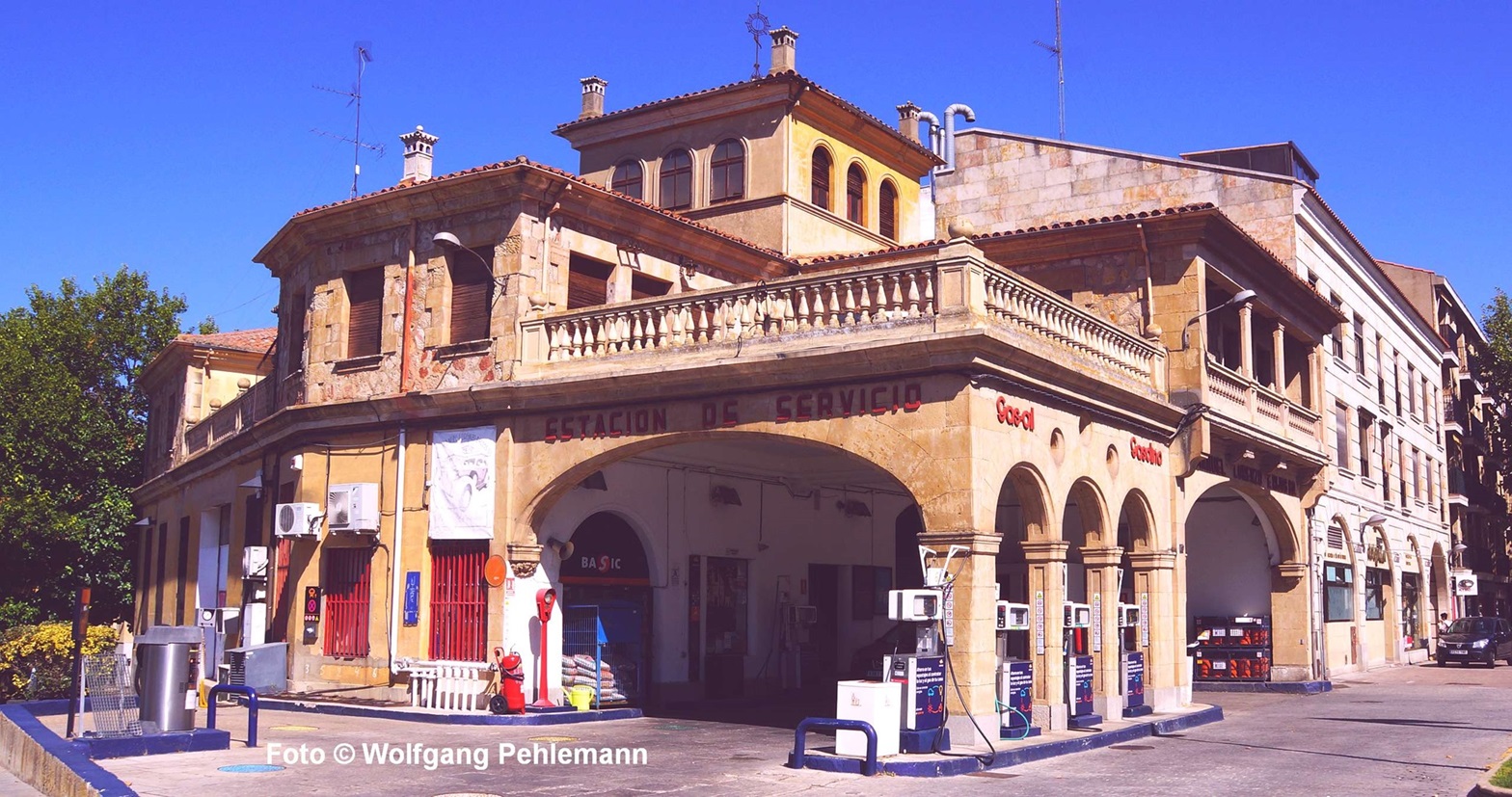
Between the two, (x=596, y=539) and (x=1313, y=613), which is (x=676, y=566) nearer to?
(x=596, y=539)

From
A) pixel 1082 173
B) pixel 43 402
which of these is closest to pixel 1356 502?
pixel 1082 173

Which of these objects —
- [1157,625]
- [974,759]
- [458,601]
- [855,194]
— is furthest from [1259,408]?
[458,601]

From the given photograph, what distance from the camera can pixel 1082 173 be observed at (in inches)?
1224

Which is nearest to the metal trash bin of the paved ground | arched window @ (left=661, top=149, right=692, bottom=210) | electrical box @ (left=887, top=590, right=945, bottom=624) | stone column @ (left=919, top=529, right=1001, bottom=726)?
the paved ground

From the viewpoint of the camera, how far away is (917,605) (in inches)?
603

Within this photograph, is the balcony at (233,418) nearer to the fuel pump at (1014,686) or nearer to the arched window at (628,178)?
the arched window at (628,178)

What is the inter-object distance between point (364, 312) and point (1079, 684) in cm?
1292

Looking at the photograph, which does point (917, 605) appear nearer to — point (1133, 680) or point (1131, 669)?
Result: point (1131, 669)

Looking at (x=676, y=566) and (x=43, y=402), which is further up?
(x=43, y=402)

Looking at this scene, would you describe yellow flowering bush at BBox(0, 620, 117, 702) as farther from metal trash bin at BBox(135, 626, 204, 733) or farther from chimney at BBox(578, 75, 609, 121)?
chimney at BBox(578, 75, 609, 121)

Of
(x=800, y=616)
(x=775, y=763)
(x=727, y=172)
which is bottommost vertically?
(x=775, y=763)

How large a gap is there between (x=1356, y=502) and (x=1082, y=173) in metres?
11.0

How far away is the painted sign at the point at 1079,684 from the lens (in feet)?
58.6

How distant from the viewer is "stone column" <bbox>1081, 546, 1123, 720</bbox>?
1925 cm
